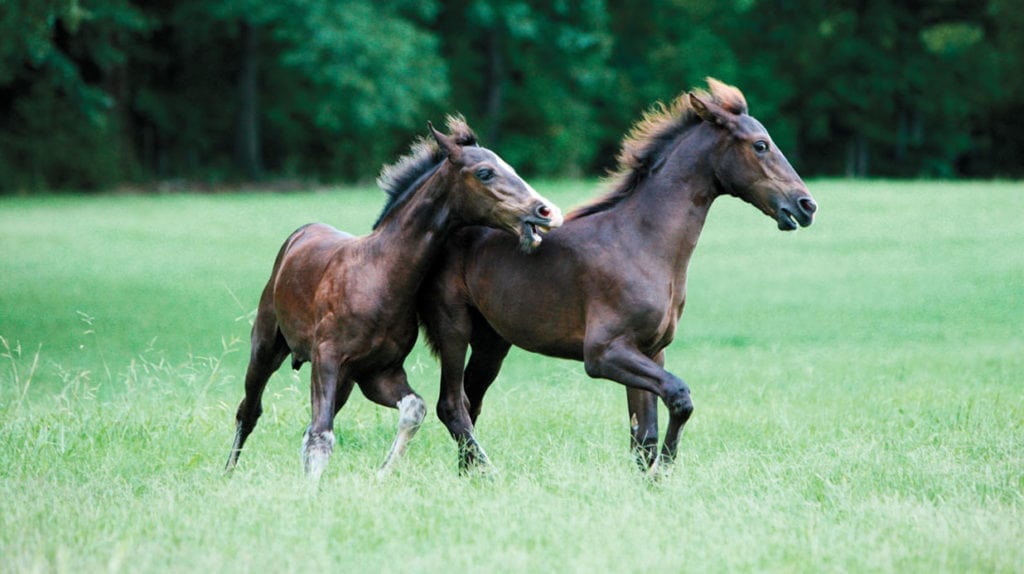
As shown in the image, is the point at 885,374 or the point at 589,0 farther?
the point at 589,0

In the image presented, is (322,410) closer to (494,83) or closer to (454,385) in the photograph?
(454,385)

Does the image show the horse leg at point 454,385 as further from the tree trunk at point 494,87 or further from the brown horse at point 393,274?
the tree trunk at point 494,87

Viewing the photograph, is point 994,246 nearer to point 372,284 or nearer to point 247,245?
point 247,245

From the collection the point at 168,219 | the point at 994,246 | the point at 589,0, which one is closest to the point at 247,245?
the point at 168,219

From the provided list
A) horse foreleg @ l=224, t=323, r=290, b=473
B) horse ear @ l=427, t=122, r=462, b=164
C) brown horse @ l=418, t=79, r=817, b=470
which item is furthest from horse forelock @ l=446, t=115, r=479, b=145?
horse foreleg @ l=224, t=323, r=290, b=473

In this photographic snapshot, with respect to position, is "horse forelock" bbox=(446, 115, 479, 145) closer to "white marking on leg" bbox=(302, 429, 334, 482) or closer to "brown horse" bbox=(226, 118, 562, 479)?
"brown horse" bbox=(226, 118, 562, 479)

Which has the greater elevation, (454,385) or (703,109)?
(703,109)

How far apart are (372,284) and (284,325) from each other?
35.4 inches

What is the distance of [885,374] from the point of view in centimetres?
1227

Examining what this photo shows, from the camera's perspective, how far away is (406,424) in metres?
7.10

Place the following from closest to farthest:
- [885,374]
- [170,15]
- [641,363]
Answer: [641,363]
[885,374]
[170,15]

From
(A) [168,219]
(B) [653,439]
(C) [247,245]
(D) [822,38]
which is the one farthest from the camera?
(D) [822,38]

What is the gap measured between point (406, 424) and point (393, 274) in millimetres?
876

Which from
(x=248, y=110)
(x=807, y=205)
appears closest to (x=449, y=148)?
(x=807, y=205)
